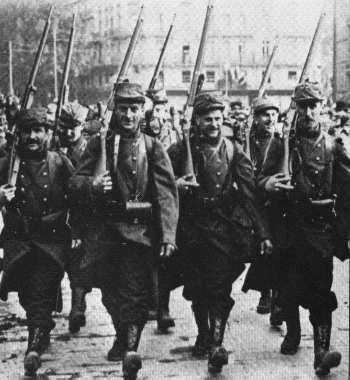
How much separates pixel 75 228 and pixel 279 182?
1.82 metres

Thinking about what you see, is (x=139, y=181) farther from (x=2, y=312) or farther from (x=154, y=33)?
(x=154, y=33)

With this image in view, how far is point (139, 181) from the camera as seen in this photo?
628 centimetres

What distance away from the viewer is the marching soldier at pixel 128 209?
617 centimetres

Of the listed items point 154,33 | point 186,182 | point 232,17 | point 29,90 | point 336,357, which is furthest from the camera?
point 232,17

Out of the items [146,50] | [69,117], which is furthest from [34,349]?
[146,50]

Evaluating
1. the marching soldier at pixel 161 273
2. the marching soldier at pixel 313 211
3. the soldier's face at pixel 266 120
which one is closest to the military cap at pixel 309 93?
the marching soldier at pixel 313 211

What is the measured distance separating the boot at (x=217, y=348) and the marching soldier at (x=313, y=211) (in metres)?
0.64

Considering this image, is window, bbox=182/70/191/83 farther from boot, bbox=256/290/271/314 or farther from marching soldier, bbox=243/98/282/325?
boot, bbox=256/290/271/314

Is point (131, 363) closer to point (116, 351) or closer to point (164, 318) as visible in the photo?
point (116, 351)

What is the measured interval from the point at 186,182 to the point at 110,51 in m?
50.4

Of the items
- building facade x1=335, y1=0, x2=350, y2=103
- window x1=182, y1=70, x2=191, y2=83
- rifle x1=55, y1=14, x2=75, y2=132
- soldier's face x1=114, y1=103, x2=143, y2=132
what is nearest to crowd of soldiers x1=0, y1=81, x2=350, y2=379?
soldier's face x1=114, y1=103, x2=143, y2=132

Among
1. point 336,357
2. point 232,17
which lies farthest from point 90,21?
point 336,357

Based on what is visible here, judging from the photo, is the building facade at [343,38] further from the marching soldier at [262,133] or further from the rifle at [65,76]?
the rifle at [65,76]

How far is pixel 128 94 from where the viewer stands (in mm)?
6211
